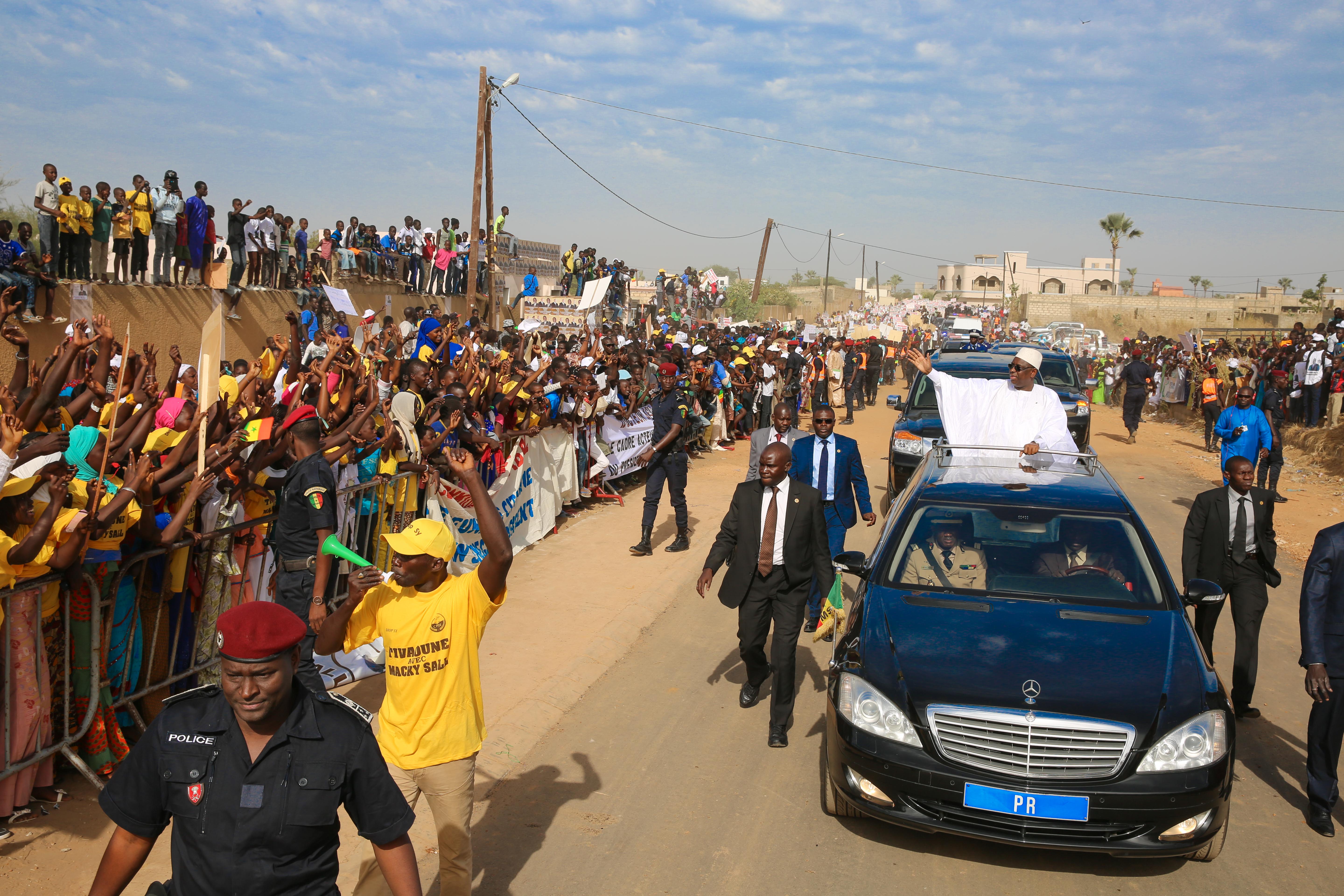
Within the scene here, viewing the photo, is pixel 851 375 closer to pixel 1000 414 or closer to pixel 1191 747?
pixel 1000 414

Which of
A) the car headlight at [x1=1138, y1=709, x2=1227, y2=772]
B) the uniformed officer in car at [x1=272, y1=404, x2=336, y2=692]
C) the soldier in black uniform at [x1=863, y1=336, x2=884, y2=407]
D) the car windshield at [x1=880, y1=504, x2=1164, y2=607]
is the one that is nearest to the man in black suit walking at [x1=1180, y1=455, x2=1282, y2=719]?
the car windshield at [x1=880, y1=504, x2=1164, y2=607]

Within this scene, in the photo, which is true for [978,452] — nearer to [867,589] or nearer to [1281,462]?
[867,589]

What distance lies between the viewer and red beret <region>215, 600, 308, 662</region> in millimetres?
2373

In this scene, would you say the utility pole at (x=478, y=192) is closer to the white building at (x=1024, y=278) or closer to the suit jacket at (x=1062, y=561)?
the suit jacket at (x=1062, y=561)

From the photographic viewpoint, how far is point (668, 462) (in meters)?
10.1

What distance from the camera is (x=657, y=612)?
8375 millimetres

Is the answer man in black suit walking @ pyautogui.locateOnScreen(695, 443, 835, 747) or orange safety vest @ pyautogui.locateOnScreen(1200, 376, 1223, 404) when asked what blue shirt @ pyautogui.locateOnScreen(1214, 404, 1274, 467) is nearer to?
man in black suit walking @ pyautogui.locateOnScreen(695, 443, 835, 747)

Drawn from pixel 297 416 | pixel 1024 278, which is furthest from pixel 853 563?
pixel 1024 278

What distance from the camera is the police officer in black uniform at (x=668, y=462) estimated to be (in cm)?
978

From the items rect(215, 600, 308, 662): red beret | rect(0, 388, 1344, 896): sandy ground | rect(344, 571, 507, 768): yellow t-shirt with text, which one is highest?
rect(215, 600, 308, 662): red beret

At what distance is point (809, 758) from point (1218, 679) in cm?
222

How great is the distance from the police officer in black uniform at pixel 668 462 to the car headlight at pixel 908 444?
2645mm

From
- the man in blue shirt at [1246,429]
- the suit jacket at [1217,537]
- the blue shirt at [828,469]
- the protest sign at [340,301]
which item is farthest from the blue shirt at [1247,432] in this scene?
the protest sign at [340,301]

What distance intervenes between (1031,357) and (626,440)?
632 cm
